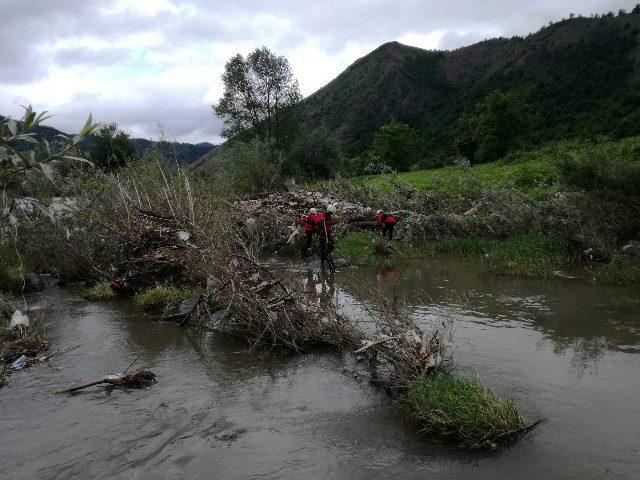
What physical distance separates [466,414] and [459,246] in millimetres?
12039

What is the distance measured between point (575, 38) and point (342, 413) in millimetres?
97982

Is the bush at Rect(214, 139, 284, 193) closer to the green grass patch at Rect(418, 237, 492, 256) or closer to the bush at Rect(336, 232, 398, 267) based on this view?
the bush at Rect(336, 232, 398, 267)

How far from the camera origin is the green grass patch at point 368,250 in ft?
51.8

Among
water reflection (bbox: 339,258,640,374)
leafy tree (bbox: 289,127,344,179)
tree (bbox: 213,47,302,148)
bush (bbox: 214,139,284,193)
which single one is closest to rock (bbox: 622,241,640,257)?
water reflection (bbox: 339,258,640,374)

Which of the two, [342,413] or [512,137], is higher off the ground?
[512,137]

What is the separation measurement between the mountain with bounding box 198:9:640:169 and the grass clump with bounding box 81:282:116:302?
45.0 meters

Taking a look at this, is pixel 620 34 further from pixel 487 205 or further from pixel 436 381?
pixel 436 381

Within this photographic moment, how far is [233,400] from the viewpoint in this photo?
679cm

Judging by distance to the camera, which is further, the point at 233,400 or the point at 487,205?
the point at 487,205

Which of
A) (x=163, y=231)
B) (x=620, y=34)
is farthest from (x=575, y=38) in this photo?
(x=163, y=231)

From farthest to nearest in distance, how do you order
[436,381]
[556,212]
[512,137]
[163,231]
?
[512,137], [556,212], [163,231], [436,381]

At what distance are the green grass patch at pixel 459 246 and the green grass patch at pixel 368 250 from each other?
1.15m

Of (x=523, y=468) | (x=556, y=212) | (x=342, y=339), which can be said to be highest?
(x=556, y=212)

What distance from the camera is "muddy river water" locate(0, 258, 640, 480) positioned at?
5246mm
